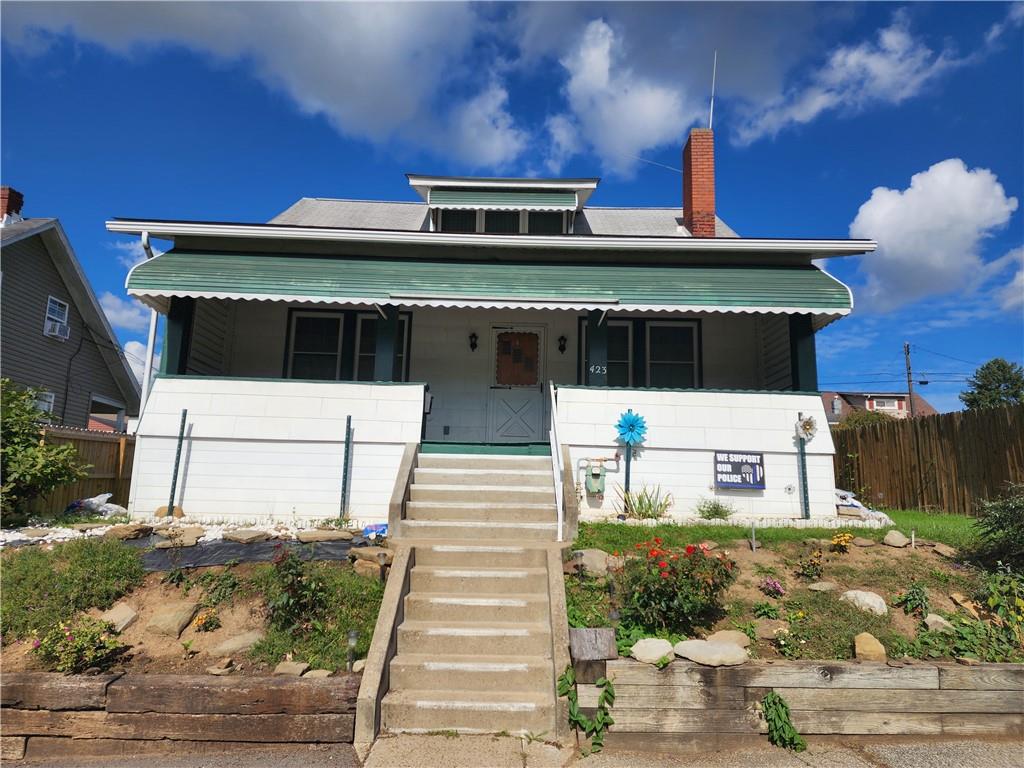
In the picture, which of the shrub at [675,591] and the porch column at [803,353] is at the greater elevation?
the porch column at [803,353]

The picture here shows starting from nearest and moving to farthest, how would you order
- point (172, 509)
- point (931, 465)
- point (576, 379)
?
point (172, 509) < point (931, 465) < point (576, 379)

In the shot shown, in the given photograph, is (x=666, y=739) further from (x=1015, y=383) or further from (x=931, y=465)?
(x=1015, y=383)

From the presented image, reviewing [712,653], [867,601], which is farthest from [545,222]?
[712,653]

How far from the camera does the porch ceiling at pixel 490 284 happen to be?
898 centimetres

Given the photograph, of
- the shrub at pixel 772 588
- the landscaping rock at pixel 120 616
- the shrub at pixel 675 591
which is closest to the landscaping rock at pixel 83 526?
the landscaping rock at pixel 120 616

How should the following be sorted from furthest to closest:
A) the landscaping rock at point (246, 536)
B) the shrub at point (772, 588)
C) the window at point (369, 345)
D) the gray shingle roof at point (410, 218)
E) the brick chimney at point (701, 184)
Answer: the gray shingle roof at point (410, 218)
the brick chimney at point (701, 184)
the window at point (369, 345)
the landscaping rock at point (246, 536)
the shrub at point (772, 588)

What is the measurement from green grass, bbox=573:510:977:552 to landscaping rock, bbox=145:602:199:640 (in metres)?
3.90

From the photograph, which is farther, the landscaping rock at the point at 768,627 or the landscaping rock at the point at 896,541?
the landscaping rock at the point at 896,541

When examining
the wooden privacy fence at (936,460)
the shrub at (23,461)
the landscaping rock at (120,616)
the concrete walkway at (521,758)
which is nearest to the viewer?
the concrete walkway at (521,758)

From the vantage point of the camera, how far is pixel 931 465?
415 inches

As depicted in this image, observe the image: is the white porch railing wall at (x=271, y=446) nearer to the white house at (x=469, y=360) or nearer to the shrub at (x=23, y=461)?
the white house at (x=469, y=360)

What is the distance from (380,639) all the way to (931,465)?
10.3m

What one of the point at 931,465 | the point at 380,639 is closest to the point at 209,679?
the point at 380,639

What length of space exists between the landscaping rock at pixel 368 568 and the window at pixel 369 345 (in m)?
5.42
